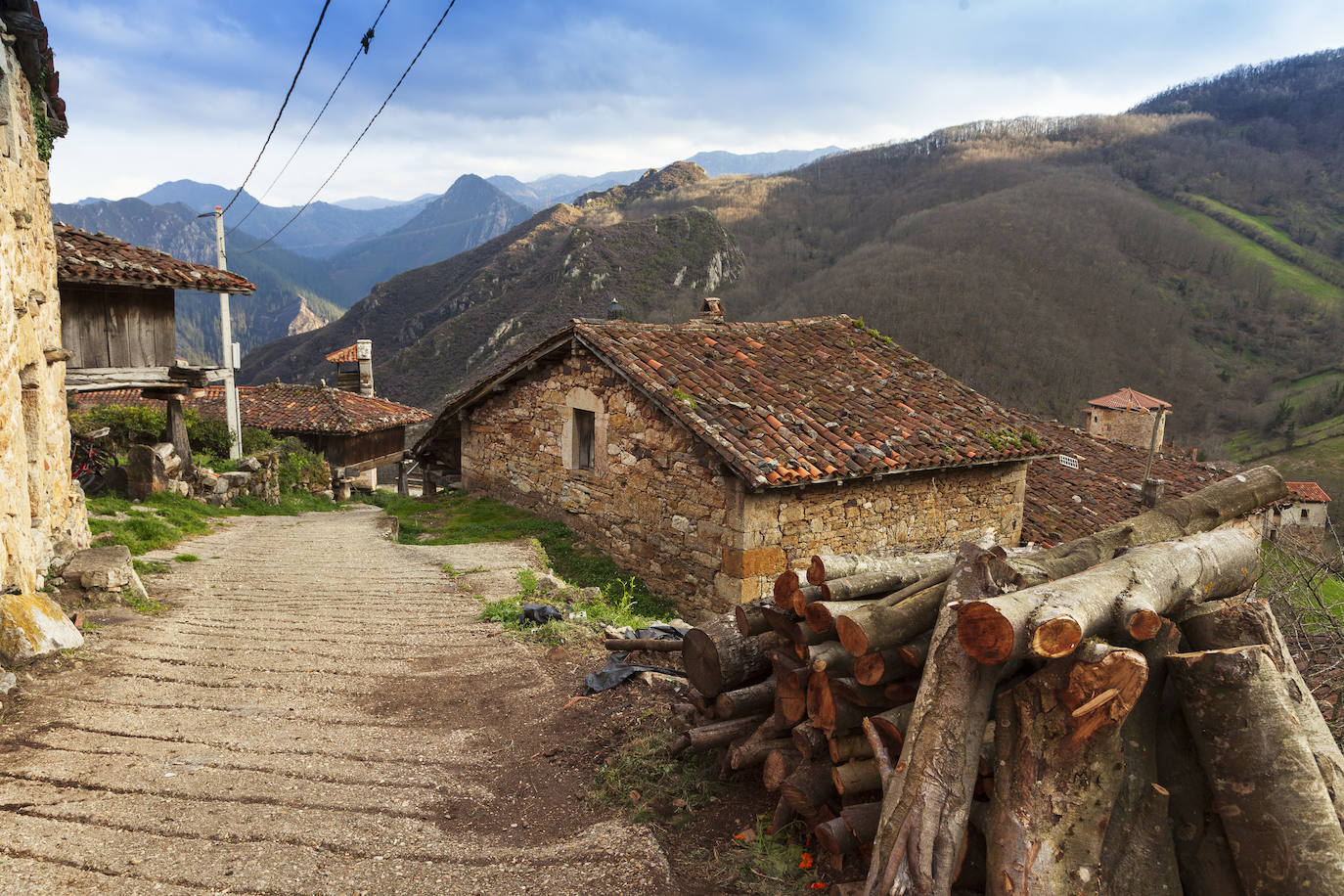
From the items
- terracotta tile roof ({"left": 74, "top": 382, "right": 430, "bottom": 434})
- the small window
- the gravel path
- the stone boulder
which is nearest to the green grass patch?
the small window

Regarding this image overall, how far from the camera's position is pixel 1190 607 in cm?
344

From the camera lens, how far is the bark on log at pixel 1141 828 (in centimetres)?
277

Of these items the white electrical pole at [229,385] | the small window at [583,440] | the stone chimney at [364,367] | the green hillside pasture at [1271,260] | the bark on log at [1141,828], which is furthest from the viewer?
the green hillside pasture at [1271,260]

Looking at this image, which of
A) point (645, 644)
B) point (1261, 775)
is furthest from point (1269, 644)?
point (645, 644)

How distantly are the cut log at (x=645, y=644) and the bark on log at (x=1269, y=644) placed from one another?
10.3 feet

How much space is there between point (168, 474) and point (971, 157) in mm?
96626

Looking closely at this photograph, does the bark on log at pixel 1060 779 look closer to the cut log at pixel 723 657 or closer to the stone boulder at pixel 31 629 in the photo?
the cut log at pixel 723 657

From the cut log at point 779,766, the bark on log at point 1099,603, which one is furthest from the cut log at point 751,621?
the bark on log at point 1099,603

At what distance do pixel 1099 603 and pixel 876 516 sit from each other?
6901mm

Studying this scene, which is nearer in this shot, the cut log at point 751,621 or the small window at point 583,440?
the cut log at point 751,621

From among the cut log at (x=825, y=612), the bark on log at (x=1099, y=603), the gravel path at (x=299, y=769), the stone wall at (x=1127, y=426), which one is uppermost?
the bark on log at (x=1099, y=603)

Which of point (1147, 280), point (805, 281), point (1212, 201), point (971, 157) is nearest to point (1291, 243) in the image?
point (1212, 201)

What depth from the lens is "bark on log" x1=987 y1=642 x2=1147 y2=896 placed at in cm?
258

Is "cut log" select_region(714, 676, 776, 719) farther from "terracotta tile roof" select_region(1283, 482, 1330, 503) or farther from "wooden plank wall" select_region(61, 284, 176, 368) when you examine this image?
"terracotta tile roof" select_region(1283, 482, 1330, 503)
